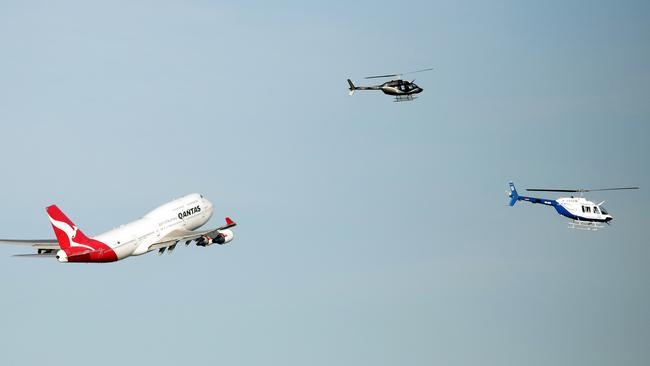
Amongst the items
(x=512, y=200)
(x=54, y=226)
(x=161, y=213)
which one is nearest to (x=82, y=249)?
(x=54, y=226)

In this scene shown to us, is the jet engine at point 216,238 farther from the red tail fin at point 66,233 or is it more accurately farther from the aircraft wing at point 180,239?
the red tail fin at point 66,233

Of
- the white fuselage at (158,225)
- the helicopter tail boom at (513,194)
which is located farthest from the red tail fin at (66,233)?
the helicopter tail boom at (513,194)

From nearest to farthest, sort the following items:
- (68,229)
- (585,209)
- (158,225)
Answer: (68,229) → (158,225) → (585,209)

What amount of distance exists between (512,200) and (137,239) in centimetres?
5666

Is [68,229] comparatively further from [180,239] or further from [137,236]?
[180,239]

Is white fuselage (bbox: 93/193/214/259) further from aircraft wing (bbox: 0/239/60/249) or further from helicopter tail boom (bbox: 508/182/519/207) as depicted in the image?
helicopter tail boom (bbox: 508/182/519/207)

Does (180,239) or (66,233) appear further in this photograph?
(180,239)

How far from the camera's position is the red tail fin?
168 meters

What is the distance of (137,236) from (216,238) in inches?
425

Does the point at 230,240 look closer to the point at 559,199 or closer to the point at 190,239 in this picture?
the point at 190,239

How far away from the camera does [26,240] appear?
576 feet

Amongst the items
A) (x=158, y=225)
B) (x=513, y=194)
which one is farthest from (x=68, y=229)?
(x=513, y=194)

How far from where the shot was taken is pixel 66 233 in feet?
Result: 550

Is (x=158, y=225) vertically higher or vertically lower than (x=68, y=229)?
higher
